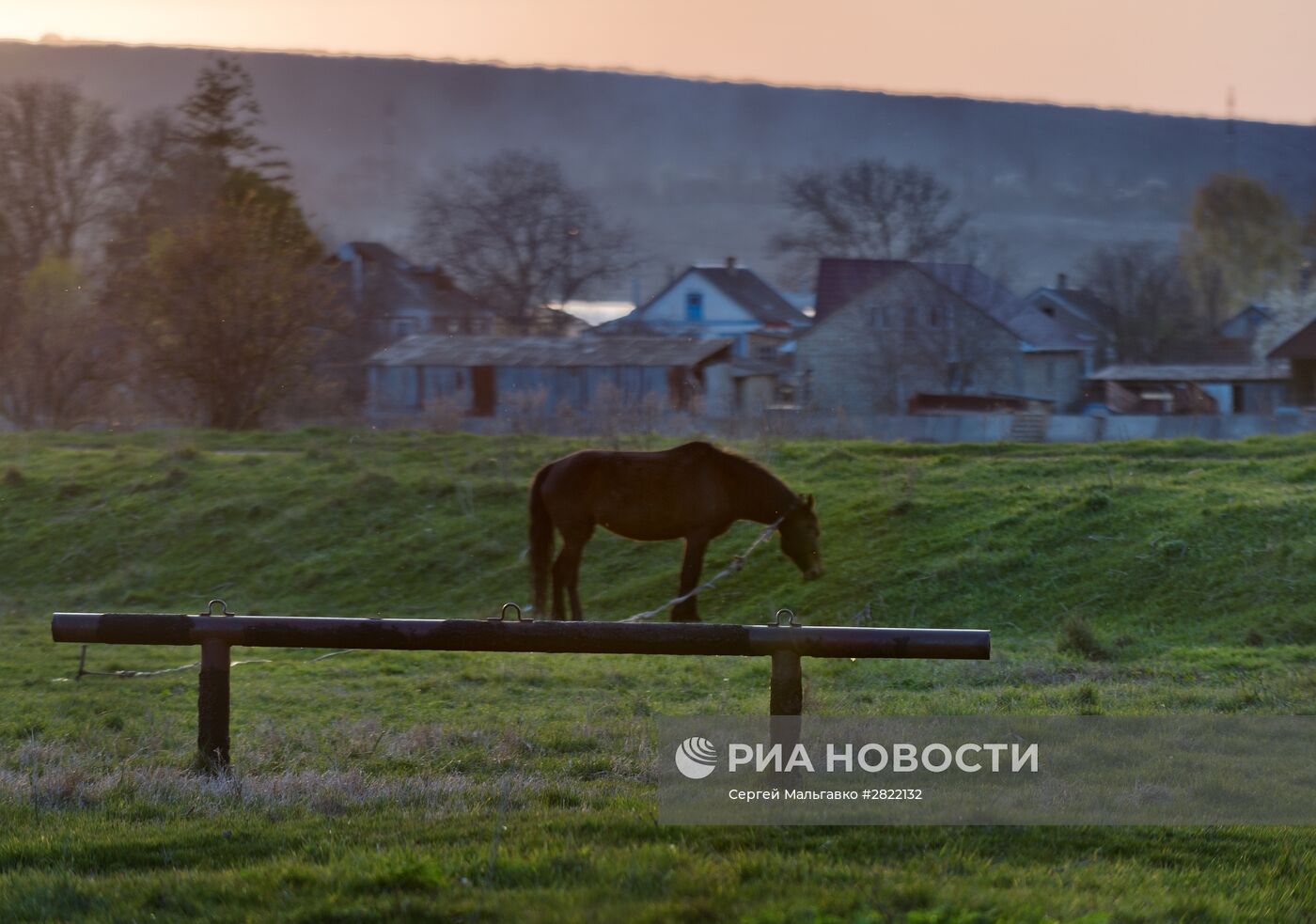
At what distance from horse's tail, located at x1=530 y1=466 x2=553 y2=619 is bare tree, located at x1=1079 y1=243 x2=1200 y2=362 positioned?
55338mm

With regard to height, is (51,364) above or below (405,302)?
below

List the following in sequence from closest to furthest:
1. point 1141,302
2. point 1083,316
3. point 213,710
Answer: point 213,710 → point 1141,302 → point 1083,316

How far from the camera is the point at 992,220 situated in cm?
14188

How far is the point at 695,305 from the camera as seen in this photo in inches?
3041

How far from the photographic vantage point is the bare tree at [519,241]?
66.9 metres

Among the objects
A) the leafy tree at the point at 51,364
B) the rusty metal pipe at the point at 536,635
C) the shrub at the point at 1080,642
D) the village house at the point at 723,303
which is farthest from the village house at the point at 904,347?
the rusty metal pipe at the point at 536,635

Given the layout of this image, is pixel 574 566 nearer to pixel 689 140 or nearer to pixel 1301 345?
pixel 1301 345

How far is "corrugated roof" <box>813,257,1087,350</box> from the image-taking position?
57.6 meters

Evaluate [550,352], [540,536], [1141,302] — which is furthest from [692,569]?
[1141,302]

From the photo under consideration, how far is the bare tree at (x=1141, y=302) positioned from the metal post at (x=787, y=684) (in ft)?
207

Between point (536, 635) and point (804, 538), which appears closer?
point (536, 635)

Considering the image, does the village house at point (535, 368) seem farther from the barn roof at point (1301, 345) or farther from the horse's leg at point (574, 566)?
the horse's leg at point (574, 566)

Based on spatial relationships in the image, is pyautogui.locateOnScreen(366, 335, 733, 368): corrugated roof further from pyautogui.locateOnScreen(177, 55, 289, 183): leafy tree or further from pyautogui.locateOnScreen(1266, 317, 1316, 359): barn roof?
pyautogui.locateOnScreen(1266, 317, 1316, 359): barn roof

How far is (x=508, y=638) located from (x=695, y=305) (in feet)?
237
